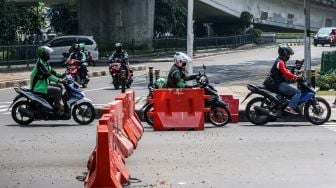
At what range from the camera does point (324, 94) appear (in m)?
22.0

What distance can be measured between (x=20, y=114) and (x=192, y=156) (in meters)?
5.61

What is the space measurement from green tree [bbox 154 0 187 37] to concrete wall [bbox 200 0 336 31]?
2463 mm

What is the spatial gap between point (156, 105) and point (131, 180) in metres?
5.91

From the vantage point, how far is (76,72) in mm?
26234

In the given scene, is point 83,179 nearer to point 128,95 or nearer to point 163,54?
point 128,95

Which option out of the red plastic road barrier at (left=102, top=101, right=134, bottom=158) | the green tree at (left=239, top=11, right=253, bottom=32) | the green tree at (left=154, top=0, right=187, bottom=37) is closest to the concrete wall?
the green tree at (left=239, top=11, right=253, bottom=32)

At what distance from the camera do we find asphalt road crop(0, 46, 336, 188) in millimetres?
9273

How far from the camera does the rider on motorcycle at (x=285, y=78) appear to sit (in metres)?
15.2

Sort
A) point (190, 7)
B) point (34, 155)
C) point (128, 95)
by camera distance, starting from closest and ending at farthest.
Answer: point (34, 155) → point (128, 95) → point (190, 7)

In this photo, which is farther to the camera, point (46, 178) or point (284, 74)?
point (284, 74)

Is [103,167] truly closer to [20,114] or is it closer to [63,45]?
[20,114]

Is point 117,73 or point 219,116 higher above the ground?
point 117,73

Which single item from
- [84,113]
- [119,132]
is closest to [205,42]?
[84,113]

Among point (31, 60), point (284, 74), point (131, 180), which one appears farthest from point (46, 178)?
point (31, 60)
